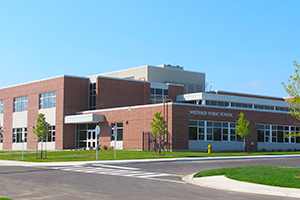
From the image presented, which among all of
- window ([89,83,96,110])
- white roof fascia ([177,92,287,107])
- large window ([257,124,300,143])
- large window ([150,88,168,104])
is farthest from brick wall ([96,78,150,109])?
large window ([257,124,300,143])

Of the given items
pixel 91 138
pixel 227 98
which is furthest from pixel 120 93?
pixel 227 98

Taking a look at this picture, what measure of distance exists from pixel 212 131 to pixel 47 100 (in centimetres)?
2280

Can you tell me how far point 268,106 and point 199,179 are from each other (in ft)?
147

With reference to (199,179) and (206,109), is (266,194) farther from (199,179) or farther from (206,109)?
(206,109)

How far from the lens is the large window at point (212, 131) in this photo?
41.2 m

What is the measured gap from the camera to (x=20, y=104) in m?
56.8

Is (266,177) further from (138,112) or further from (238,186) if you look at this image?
(138,112)

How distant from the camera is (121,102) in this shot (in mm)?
51125

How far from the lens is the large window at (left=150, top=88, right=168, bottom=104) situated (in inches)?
2123

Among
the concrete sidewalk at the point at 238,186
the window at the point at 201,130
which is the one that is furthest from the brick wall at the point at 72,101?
the concrete sidewalk at the point at 238,186

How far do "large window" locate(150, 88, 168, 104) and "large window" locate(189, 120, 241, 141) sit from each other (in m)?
13.2

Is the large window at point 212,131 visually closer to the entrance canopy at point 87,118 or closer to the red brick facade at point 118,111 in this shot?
the red brick facade at point 118,111

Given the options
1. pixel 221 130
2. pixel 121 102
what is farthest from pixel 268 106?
pixel 121 102

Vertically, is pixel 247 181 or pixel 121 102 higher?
pixel 121 102
